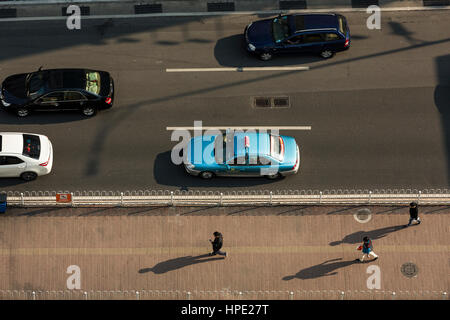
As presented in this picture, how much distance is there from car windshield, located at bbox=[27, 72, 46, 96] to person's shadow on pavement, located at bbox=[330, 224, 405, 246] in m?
14.0

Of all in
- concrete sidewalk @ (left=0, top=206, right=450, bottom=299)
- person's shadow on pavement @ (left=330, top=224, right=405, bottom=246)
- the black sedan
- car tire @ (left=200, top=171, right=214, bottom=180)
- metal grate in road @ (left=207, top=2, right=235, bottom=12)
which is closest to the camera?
concrete sidewalk @ (left=0, top=206, right=450, bottom=299)

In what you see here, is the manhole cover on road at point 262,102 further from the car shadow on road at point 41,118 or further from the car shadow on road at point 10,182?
the car shadow on road at point 10,182

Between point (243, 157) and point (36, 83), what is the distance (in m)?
9.79

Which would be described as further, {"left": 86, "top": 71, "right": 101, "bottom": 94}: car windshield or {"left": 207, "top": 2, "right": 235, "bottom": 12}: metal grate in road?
{"left": 207, "top": 2, "right": 235, "bottom": 12}: metal grate in road

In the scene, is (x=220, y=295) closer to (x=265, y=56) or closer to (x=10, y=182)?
(x=10, y=182)

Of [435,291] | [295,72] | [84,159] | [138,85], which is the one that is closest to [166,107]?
[138,85]

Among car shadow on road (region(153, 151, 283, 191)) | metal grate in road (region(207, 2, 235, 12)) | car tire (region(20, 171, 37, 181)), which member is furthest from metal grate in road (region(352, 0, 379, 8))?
car tire (region(20, 171, 37, 181))

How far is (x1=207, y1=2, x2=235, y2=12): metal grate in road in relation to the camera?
32.0 m

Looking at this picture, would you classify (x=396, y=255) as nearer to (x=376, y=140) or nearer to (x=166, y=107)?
(x=376, y=140)

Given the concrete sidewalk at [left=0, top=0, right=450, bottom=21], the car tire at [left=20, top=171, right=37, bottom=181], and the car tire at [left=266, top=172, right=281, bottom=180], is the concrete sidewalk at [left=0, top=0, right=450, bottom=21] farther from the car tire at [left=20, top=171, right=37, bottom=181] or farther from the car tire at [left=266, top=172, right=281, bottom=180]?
the car tire at [left=266, top=172, right=281, bottom=180]

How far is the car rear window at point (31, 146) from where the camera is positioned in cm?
2506

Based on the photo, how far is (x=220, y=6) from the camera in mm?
32062

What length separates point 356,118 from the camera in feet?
91.0

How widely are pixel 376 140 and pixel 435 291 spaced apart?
712 cm
